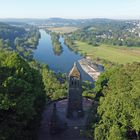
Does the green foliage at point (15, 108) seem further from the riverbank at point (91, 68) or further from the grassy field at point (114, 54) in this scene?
the grassy field at point (114, 54)

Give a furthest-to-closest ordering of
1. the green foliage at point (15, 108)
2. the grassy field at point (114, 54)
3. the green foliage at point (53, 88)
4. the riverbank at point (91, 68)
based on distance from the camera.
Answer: the grassy field at point (114, 54) → the riverbank at point (91, 68) → the green foliage at point (53, 88) → the green foliage at point (15, 108)

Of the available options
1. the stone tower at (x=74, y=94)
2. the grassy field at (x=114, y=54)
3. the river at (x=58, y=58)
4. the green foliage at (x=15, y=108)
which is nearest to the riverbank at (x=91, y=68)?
the river at (x=58, y=58)

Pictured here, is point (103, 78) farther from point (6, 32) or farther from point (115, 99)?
point (6, 32)

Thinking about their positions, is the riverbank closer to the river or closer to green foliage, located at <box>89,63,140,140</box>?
the river

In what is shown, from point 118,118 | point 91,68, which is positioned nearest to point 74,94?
point 118,118

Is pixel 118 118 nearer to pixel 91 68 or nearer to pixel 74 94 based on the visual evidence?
pixel 74 94

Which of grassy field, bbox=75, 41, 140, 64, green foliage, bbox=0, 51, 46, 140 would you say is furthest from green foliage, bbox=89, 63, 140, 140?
grassy field, bbox=75, 41, 140, 64

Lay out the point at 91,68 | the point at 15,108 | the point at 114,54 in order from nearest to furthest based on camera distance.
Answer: the point at 15,108 < the point at 91,68 < the point at 114,54

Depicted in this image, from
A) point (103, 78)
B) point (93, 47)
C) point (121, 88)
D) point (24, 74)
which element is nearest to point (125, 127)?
point (121, 88)
